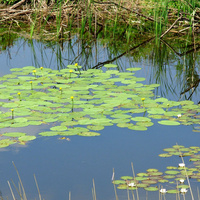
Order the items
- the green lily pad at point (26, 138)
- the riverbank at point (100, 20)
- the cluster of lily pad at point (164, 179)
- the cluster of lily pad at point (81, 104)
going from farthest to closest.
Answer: the riverbank at point (100, 20) < the cluster of lily pad at point (81, 104) < the green lily pad at point (26, 138) < the cluster of lily pad at point (164, 179)

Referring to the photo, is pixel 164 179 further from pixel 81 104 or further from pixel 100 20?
pixel 100 20

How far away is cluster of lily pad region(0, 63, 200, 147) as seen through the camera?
324 cm

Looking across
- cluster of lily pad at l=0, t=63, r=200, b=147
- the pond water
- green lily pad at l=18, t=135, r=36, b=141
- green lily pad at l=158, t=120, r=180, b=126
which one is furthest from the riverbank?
green lily pad at l=18, t=135, r=36, b=141

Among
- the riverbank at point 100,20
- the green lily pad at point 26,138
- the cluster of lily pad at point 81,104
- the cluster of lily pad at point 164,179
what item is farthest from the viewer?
the riverbank at point 100,20

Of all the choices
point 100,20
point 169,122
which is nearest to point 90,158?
point 169,122

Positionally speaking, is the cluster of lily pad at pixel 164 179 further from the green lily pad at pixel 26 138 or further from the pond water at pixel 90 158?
the green lily pad at pixel 26 138

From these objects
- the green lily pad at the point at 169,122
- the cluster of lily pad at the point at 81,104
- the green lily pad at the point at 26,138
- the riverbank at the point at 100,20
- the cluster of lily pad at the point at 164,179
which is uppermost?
the riverbank at the point at 100,20

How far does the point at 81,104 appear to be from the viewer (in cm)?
364

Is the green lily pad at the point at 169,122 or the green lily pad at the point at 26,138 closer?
the green lily pad at the point at 26,138

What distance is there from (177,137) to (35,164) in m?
1.04

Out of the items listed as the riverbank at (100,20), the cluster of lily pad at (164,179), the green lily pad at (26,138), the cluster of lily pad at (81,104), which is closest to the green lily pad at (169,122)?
the cluster of lily pad at (81,104)

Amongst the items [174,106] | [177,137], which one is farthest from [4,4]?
[177,137]

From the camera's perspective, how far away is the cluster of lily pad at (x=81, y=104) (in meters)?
3.24

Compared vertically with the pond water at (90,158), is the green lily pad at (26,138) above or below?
above
